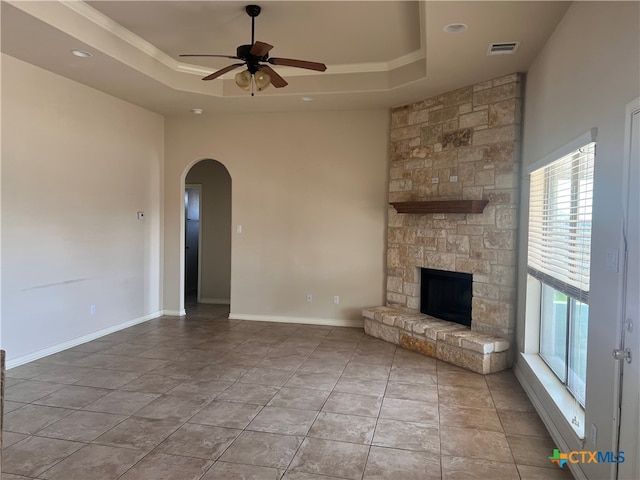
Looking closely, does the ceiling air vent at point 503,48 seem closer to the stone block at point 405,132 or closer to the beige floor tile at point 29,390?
the stone block at point 405,132

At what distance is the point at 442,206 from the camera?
4.71 meters

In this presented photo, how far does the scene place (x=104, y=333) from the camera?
526 centimetres

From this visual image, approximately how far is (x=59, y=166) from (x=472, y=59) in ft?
14.1

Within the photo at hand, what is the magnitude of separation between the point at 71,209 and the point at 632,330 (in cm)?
504

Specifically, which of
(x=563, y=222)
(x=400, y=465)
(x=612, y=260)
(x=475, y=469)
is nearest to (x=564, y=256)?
(x=563, y=222)

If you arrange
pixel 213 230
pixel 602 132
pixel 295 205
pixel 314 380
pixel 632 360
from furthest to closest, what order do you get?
pixel 213 230 < pixel 295 205 < pixel 314 380 < pixel 602 132 < pixel 632 360

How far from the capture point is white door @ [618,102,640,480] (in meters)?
1.79

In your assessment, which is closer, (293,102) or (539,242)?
(539,242)

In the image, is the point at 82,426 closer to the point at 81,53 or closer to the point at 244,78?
the point at 244,78

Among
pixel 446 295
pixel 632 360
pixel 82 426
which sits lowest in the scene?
pixel 82 426

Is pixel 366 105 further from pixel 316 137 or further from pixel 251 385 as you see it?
pixel 251 385

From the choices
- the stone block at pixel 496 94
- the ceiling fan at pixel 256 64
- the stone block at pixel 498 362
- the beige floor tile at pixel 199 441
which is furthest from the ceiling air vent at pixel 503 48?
the beige floor tile at pixel 199 441

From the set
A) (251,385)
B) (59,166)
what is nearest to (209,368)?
(251,385)

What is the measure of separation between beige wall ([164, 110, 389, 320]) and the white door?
3929 millimetres
